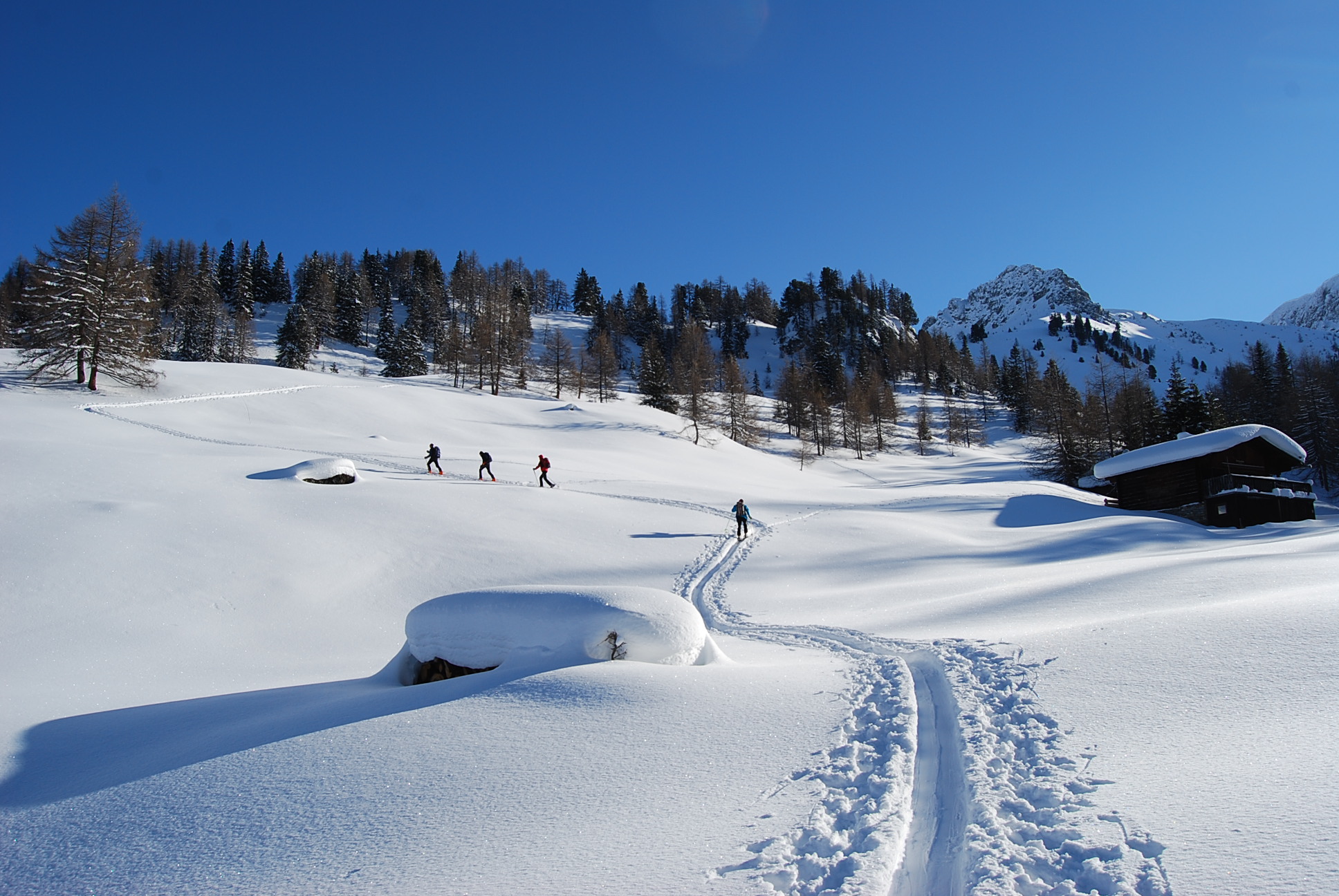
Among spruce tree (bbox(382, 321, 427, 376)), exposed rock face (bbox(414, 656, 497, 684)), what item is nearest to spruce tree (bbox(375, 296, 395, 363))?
spruce tree (bbox(382, 321, 427, 376))

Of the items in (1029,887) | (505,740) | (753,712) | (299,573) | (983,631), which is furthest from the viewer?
(299,573)

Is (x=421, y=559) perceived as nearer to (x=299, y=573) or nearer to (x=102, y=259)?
(x=299, y=573)

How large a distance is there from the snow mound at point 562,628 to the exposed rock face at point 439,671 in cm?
6

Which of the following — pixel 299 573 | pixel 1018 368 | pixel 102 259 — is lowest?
pixel 299 573

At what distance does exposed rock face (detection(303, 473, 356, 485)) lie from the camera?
22.2 meters

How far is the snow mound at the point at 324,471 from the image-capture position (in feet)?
73.0

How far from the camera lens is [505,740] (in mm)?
5262

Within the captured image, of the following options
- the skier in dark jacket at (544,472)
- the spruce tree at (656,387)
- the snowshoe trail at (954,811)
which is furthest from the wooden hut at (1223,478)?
the spruce tree at (656,387)

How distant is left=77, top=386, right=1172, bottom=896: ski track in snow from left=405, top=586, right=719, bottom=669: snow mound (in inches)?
83.3

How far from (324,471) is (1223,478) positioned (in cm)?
3908

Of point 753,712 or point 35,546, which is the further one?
point 35,546

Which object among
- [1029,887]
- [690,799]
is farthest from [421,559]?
[1029,887]

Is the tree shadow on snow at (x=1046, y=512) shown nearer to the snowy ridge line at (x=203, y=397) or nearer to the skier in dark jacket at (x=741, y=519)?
the skier in dark jacket at (x=741, y=519)

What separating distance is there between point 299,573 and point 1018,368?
107094mm
